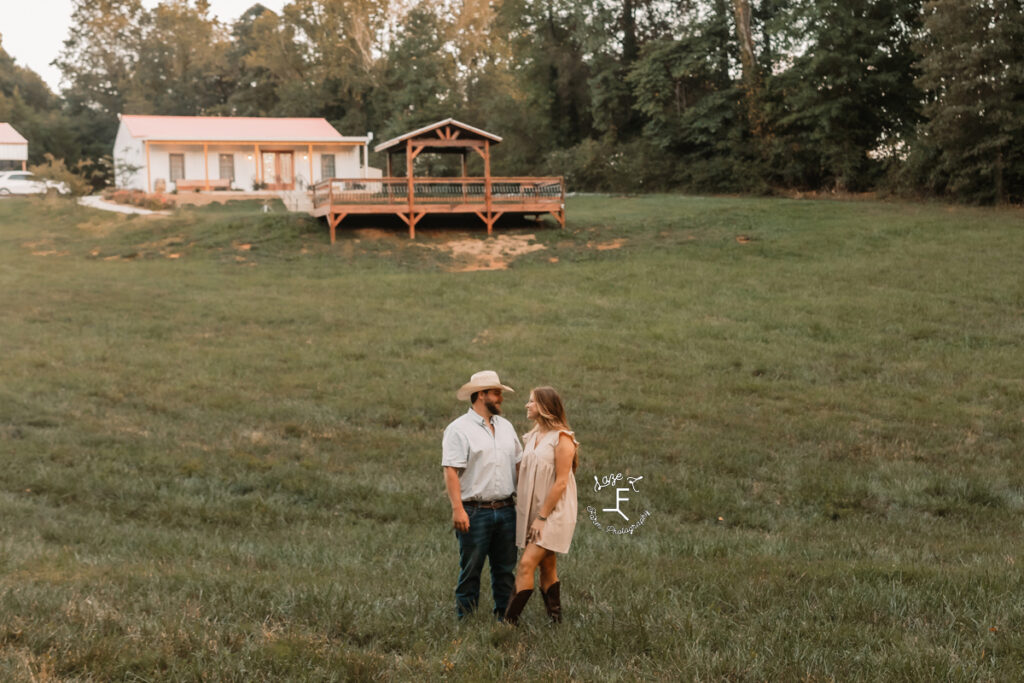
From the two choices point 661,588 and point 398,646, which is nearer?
point 398,646

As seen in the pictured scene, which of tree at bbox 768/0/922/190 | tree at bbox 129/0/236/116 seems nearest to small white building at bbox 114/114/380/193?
tree at bbox 768/0/922/190

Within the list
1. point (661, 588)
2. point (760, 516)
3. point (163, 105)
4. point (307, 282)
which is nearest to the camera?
point (661, 588)

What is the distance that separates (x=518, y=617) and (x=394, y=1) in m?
71.6

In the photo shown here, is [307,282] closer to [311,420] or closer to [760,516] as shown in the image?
[311,420]

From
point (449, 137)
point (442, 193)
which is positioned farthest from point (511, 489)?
point (449, 137)

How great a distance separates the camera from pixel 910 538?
8.29 meters

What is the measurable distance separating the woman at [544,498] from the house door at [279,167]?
47.7m

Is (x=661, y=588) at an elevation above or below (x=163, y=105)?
below

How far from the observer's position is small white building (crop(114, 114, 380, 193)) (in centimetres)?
4844

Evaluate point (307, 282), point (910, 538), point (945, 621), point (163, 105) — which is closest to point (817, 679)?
point (945, 621)

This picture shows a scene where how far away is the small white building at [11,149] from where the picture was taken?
6244 centimetres

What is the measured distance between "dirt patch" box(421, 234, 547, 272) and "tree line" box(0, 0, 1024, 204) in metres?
16.3

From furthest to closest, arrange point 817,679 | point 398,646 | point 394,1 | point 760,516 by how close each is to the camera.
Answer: point 394,1, point 760,516, point 398,646, point 817,679

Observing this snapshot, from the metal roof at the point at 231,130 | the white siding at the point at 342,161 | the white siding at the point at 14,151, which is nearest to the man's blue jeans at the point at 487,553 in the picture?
the metal roof at the point at 231,130
